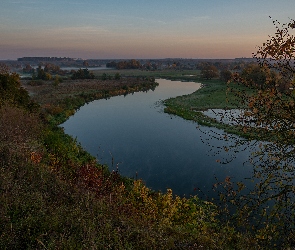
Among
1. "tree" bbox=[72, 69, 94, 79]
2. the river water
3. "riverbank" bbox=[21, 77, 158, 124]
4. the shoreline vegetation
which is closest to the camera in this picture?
the shoreline vegetation

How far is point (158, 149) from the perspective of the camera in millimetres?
26359

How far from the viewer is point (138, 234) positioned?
7906 millimetres

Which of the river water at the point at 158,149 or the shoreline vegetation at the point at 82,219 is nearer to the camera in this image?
the shoreline vegetation at the point at 82,219

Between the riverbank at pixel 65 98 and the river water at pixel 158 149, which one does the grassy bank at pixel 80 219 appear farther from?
the riverbank at pixel 65 98

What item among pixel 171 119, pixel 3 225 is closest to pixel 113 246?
pixel 3 225

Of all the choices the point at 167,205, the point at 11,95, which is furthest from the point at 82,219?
the point at 11,95

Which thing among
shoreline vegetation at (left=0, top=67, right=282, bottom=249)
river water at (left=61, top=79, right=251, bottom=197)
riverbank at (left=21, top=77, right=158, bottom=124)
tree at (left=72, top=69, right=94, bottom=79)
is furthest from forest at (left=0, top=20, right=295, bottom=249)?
tree at (left=72, top=69, right=94, bottom=79)

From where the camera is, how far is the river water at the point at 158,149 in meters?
19.8

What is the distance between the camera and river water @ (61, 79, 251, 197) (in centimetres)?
1980

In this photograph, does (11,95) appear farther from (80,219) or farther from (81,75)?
(81,75)

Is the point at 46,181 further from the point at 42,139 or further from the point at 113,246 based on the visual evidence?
the point at 42,139

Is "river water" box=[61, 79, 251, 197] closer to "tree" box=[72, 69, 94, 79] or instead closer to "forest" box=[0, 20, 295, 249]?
"forest" box=[0, 20, 295, 249]

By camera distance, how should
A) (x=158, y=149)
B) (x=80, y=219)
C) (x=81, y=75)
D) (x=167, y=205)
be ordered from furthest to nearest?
1. (x=81, y=75)
2. (x=158, y=149)
3. (x=167, y=205)
4. (x=80, y=219)

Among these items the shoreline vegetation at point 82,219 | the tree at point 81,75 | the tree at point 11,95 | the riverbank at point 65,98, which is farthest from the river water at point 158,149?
the tree at point 81,75
